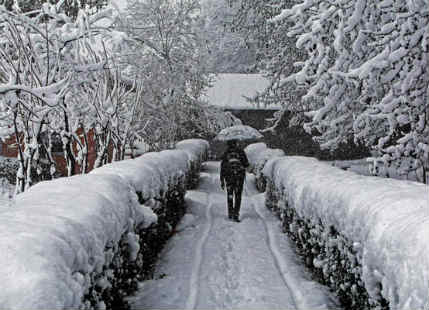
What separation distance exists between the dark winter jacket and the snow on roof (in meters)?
23.2

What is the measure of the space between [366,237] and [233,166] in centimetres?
722

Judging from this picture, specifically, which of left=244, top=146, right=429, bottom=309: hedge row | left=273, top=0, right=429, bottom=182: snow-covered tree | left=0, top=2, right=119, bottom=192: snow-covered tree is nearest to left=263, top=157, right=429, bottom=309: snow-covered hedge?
left=244, top=146, right=429, bottom=309: hedge row

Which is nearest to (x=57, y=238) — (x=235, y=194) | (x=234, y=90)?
(x=235, y=194)

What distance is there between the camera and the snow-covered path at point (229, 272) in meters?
5.97

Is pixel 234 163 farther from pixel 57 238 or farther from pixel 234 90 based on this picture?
pixel 234 90

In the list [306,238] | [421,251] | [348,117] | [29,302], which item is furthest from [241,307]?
[348,117]

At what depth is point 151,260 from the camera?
757cm

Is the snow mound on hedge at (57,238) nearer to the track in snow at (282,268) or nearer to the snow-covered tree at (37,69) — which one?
the track in snow at (282,268)

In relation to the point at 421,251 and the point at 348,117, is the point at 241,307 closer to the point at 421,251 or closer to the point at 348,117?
the point at 421,251

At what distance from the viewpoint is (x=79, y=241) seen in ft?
12.2

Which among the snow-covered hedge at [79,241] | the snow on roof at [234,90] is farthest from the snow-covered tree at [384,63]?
the snow on roof at [234,90]

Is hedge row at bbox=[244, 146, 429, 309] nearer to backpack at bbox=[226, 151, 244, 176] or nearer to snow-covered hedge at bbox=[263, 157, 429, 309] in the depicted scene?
snow-covered hedge at bbox=[263, 157, 429, 309]

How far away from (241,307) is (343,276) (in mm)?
1193

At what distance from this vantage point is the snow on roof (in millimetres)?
36156
